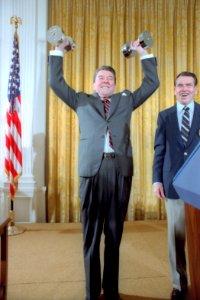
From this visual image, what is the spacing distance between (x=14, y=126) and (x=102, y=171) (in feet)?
7.78

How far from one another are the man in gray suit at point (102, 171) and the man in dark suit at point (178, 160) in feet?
0.90

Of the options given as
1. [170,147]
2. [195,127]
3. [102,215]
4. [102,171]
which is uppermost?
[195,127]

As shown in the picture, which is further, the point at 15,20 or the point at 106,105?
the point at 15,20

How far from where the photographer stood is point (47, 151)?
4.25m

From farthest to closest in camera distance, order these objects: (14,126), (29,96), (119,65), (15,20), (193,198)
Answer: (119,65), (29,96), (15,20), (14,126), (193,198)

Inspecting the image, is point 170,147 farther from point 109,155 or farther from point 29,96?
point 29,96

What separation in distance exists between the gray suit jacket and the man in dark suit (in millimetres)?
224

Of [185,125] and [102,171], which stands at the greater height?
[185,125]

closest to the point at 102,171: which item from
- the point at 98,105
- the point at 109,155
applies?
the point at 109,155

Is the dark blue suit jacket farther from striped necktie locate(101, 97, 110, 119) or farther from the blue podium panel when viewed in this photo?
the blue podium panel

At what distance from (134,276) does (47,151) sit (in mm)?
2396

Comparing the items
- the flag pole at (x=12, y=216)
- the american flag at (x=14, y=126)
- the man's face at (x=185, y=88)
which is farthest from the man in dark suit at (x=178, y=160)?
the american flag at (x=14, y=126)

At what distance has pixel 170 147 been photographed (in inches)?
75.1

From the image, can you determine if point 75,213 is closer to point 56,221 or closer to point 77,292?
point 56,221
